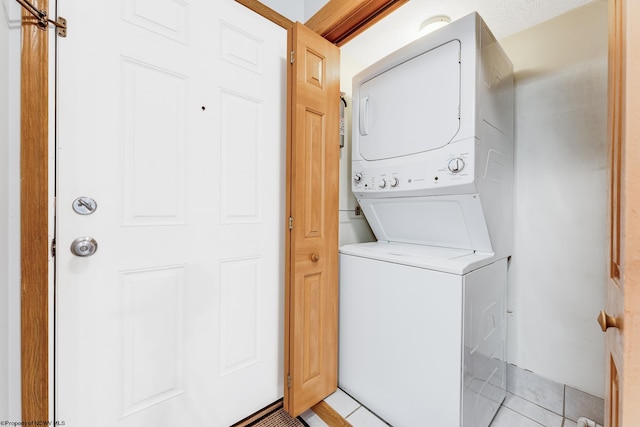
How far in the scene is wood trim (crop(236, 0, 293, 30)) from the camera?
1331mm

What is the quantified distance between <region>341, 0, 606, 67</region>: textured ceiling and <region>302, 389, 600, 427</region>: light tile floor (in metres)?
2.33

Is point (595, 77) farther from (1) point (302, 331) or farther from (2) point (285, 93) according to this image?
(1) point (302, 331)

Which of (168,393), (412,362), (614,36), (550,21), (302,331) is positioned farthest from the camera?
(550,21)

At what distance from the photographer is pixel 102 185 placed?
98cm

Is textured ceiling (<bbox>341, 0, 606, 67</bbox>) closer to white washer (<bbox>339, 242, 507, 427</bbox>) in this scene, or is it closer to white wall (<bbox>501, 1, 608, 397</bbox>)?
white wall (<bbox>501, 1, 608, 397</bbox>)

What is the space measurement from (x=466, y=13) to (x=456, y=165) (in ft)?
3.52

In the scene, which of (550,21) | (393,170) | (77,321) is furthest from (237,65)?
(550,21)

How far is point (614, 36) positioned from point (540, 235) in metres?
1.25

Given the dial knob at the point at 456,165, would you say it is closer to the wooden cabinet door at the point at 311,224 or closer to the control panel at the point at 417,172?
the control panel at the point at 417,172

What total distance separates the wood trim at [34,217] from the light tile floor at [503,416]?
1.22 m

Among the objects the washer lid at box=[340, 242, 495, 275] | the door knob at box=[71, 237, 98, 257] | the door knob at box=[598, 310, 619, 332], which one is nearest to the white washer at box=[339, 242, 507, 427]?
the washer lid at box=[340, 242, 495, 275]

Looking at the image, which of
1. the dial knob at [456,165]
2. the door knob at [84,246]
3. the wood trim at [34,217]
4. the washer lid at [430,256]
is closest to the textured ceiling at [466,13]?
the dial knob at [456,165]

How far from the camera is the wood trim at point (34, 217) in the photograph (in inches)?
32.8

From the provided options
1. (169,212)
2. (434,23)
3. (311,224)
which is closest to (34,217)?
(169,212)
